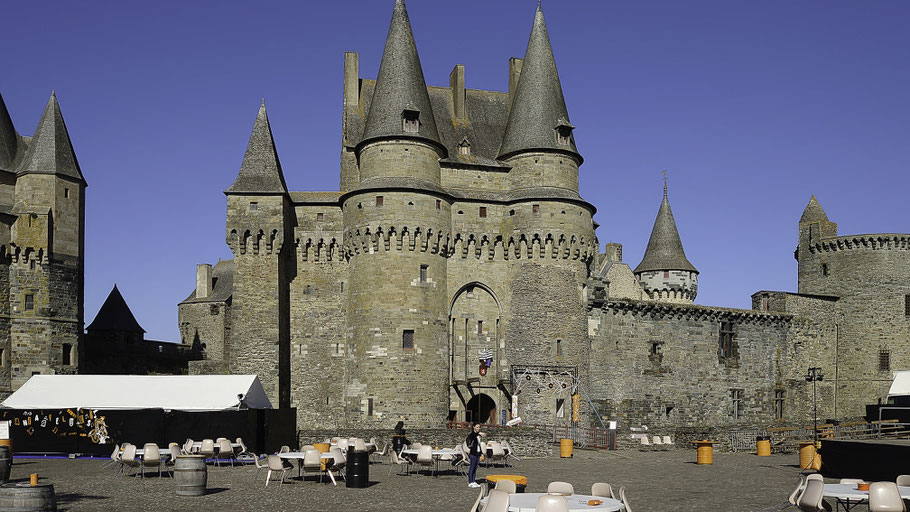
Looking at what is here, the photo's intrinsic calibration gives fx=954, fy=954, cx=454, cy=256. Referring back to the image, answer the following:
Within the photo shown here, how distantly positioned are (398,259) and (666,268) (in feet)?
97.2

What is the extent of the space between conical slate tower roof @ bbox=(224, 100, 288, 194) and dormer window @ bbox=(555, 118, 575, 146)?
12.0 meters

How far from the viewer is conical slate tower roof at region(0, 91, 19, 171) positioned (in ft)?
132

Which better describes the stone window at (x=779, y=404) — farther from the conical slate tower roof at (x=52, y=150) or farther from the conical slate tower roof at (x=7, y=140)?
the conical slate tower roof at (x=7, y=140)

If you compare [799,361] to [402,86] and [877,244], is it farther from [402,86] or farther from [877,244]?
[402,86]

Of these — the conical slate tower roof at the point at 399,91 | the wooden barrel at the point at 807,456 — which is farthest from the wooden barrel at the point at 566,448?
the conical slate tower roof at the point at 399,91

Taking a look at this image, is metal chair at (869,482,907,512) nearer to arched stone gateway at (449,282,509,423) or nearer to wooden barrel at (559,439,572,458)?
wooden barrel at (559,439,572,458)

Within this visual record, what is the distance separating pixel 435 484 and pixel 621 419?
23.5m

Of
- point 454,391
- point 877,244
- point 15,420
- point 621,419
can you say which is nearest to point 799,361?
point 877,244

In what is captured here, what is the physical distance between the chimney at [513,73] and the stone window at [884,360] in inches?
929

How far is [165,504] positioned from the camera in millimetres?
16719

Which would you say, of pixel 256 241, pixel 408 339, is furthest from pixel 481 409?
pixel 256 241

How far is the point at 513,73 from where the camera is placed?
45.2m

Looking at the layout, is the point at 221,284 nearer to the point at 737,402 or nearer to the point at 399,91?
the point at 399,91

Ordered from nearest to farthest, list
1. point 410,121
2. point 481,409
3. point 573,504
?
point 573,504 < point 410,121 < point 481,409
